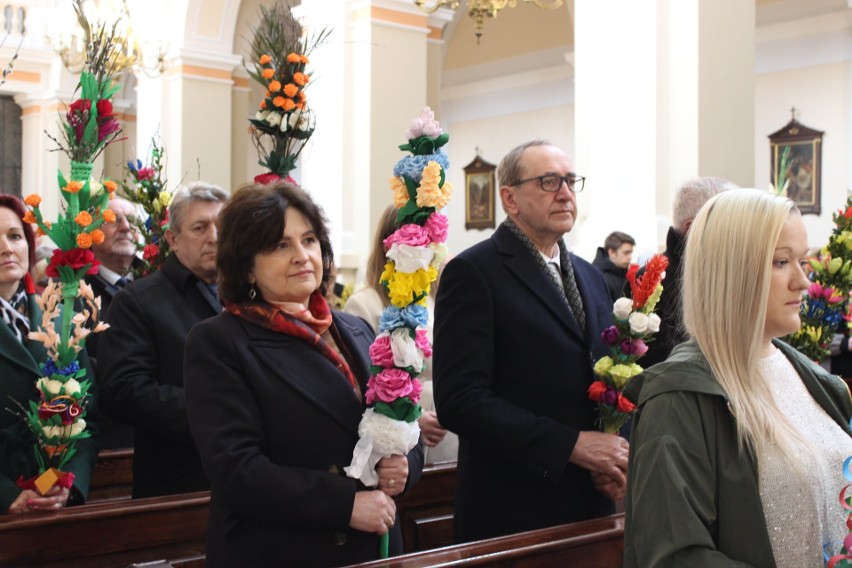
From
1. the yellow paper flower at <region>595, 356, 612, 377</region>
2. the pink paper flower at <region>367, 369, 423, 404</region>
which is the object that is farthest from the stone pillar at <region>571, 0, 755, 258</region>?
the pink paper flower at <region>367, 369, 423, 404</region>

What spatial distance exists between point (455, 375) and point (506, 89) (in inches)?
545

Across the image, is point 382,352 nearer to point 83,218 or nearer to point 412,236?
point 412,236

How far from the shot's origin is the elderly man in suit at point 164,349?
3.42m

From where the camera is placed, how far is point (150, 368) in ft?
11.6

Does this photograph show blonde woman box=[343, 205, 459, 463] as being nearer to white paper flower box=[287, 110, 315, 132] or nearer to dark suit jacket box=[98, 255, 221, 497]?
white paper flower box=[287, 110, 315, 132]

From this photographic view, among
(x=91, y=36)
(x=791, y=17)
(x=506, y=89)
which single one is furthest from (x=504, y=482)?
(x=506, y=89)

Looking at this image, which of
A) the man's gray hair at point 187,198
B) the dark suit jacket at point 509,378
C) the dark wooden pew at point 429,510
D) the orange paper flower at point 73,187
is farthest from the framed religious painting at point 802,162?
the orange paper flower at point 73,187

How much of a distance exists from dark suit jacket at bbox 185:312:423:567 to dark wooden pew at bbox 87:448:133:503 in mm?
1843

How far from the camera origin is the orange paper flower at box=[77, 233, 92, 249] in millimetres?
3461

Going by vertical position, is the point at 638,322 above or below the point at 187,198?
below

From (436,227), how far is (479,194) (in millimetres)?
14244

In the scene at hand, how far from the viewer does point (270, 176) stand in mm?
3734

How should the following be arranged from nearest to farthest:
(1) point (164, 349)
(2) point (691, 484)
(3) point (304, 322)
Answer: (2) point (691, 484), (3) point (304, 322), (1) point (164, 349)

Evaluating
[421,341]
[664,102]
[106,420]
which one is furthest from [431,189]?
[664,102]
